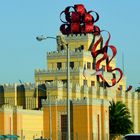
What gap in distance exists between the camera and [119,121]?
94750 millimetres

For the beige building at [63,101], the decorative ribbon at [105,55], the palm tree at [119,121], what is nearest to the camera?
the beige building at [63,101]

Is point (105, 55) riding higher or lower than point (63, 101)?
higher

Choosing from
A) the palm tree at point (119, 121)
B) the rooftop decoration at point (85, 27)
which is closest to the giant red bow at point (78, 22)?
the rooftop decoration at point (85, 27)

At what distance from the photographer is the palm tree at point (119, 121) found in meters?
93.4

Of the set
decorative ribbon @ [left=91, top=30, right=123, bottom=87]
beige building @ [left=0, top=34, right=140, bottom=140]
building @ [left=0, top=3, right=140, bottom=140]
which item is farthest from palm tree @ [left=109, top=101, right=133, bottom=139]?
decorative ribbon @ [left=91, top=30, right=123, bottom=87]

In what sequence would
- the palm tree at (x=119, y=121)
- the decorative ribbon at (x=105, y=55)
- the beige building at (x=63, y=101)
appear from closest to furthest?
the beige building at (x=63, y=101) < the palm tree at (x=119, y=121) < the decorative ribbon at (x=105, y=55)

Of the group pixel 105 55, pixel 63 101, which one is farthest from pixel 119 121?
pixel 105 55

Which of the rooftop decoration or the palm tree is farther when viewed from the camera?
the rooftop decoration

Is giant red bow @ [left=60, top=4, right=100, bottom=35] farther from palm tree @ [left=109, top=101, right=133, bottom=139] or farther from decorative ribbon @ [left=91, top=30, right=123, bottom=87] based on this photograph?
palm tree @ [left=109, top=101, right=133, bottom=139]

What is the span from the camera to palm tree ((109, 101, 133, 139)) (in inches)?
3676

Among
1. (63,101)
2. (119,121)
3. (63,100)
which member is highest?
(63,100)

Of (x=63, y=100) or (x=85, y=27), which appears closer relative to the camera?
(x=63, y=100)

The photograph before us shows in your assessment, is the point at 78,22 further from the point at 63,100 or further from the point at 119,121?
the point at 63,100

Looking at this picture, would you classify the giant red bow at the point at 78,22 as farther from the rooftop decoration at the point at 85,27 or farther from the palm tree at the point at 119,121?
the palm tree at the point at 119,121
